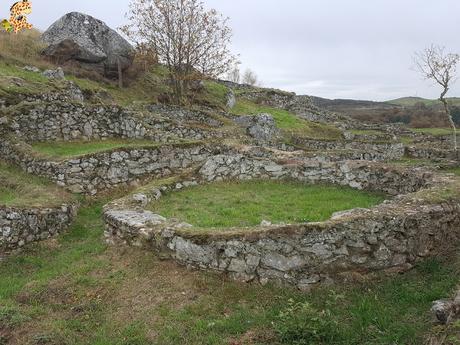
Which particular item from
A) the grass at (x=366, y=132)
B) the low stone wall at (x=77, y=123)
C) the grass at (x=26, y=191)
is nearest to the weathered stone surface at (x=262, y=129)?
the low stone wall at (x=77, y=123)

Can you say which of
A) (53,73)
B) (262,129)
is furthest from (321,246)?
(53,73)

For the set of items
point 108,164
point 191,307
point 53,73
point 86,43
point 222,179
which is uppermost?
point 86,43

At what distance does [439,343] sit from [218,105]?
107 feet

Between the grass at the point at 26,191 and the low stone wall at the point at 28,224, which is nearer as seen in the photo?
the low stone wall at the point at 28,224

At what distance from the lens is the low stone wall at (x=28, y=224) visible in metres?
10.9

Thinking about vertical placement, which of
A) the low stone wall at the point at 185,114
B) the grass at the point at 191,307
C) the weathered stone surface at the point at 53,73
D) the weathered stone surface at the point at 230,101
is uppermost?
the weathered stone surface at the point at 53,73

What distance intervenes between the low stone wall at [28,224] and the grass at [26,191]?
294mm

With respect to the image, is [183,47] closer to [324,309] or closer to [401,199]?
[401,199]

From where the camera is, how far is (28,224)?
11281mm

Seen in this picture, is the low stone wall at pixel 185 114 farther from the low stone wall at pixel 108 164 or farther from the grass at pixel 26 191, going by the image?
the grass at pixel 26 191

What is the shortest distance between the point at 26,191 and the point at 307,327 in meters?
9.54

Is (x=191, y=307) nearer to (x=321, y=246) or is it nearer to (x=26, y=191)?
(x=321, y=246)

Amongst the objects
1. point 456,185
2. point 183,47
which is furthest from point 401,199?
point 183,47

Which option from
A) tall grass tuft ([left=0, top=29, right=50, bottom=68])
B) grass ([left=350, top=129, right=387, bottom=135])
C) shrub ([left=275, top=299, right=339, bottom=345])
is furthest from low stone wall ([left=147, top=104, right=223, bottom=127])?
shrub ([left=275, top=299, right=339, bottom=345])
